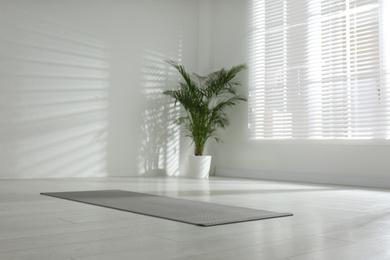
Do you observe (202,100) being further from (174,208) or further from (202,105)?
(174,208)

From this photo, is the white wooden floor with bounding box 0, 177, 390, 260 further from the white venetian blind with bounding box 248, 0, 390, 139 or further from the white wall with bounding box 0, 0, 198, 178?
the white wall with bounding box 0, 0, 198, 178

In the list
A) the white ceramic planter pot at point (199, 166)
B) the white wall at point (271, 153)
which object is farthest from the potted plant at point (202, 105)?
the white wall at point (271, 153)

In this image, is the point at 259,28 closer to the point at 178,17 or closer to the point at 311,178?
the point at 178,17

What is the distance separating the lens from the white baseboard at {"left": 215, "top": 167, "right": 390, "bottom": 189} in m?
4.89

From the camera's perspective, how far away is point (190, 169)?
611cm

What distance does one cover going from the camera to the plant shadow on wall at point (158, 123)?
20.6 feet

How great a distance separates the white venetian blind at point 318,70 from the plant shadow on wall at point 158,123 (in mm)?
1143

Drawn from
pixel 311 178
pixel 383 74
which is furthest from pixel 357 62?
pixel 311 178

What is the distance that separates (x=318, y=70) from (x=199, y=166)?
1.96 m

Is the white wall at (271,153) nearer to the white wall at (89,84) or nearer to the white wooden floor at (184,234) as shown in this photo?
the white wall at (89,84)

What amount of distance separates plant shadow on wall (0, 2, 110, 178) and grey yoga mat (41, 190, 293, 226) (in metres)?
1.93

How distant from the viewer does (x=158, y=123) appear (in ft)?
21.0

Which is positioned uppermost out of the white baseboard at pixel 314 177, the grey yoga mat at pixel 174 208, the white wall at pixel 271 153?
A: the white wall at pixel 271 153

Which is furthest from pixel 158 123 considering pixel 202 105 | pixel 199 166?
pixel 199 166
